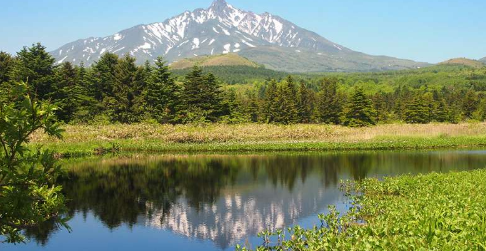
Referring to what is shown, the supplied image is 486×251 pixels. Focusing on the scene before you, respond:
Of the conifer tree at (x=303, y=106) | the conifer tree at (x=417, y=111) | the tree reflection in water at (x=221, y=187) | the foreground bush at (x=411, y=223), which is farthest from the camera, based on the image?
the conifer tree at (x=417, y=111)

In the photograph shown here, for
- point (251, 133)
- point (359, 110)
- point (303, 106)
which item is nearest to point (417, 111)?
point (359, 110)

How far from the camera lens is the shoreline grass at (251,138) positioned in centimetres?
4600

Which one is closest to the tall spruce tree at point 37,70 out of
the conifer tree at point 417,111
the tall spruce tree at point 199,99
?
the tall spruce tree at point 199,99

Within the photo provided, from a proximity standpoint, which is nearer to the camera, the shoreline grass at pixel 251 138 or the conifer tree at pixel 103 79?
the shoreline grass at pixel 251 138

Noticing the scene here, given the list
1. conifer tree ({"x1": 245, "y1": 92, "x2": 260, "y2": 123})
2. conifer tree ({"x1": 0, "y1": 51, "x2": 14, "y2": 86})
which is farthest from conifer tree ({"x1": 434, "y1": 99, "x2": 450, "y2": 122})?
conifer tree ({"x1": 0, "y1": 51, "x2": 14, "y2": 86})

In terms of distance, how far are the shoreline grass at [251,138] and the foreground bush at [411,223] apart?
23.7 metres

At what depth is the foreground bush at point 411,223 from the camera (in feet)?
36.5

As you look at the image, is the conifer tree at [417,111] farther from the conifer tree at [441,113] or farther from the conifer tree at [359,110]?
the conifer tree at [359,110]

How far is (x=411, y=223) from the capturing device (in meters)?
13.2

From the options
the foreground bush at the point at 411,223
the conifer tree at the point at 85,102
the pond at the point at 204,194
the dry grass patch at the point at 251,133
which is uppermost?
the conifer tree at the point at 85,102

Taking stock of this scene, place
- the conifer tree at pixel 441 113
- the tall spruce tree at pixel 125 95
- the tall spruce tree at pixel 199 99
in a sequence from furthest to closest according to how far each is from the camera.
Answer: the conifer tree at pixel 441 113 → the tall spruce tree at pixel 199 99 → the tall spruce tree at pixel 125 95

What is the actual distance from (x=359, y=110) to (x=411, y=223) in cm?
6332

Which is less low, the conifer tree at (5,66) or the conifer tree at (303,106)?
the conifer tree at (5,66)

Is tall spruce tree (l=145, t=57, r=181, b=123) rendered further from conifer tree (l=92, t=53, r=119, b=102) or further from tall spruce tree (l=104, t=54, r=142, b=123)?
conifer tree (l=92, t=53, r=119, b=102)
